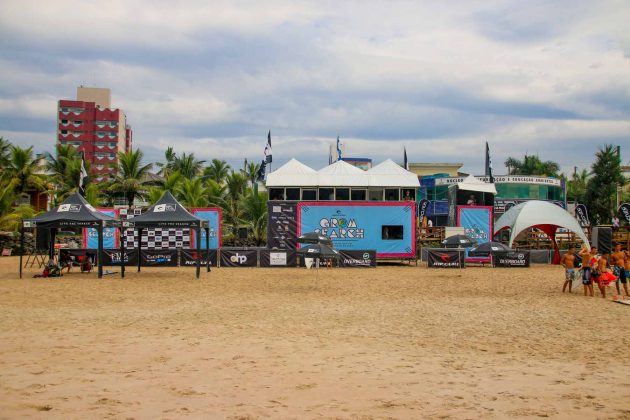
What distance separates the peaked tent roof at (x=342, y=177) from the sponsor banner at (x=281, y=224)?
8.33ft

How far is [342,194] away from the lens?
115ft

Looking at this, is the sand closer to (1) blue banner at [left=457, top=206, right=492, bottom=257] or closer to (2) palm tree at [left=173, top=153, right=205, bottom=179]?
(1) blue banner at [left=457, top=206, right=492, bottom=257]

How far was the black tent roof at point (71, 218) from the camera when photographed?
2400 cm

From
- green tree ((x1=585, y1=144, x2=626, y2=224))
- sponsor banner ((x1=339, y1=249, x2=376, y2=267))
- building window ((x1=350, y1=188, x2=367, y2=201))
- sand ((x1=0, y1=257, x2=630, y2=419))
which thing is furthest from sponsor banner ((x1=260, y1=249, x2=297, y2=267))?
green tree ((x1=585, y1=144, x2=626, y2=224))

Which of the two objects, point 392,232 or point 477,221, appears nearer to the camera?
point 392,232

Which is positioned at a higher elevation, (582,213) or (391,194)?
(391,194)

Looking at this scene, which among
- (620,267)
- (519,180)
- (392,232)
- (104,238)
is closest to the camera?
(620,267)

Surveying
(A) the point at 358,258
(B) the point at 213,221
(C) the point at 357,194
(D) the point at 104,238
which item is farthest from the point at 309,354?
(D) the point at 104,238

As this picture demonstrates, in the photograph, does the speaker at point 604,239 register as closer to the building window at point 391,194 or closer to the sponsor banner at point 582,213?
the sponsor banner at point 582,213

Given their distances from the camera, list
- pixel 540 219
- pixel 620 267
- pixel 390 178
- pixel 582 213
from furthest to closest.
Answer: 1. pixel 582 213
2. pixel 390 178
3. pixel 540 219
4. pixel 620 267

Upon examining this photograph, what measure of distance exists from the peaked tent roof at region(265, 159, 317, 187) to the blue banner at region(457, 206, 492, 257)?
9204 mm

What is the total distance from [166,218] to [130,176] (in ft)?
83.3

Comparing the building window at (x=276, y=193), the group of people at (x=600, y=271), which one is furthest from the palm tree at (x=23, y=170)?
the group of people at (x=600, y=271)

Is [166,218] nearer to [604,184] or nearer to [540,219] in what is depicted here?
[540,219]
